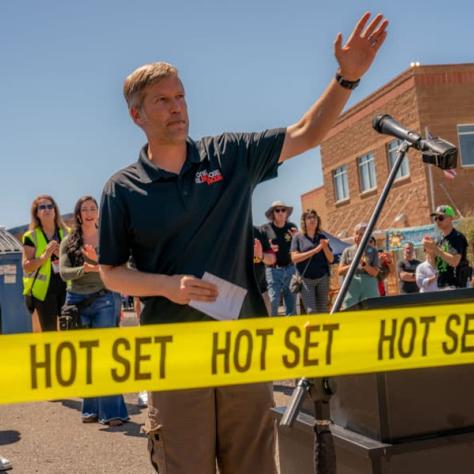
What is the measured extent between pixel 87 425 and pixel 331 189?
32.5 m

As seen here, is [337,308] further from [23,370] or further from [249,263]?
[23,370]

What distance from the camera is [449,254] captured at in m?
7.27

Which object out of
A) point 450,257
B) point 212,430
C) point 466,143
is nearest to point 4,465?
point 212,430

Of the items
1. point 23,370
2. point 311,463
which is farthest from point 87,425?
point 23,370

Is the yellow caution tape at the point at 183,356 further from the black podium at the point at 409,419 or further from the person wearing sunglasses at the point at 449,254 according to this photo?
the person wearing sunglasses at the point at 449,254

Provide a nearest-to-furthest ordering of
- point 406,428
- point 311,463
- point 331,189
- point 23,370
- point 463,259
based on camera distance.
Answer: point 23,370 < point 406,428 < point 311,463 < point 463,259 < point 331,189

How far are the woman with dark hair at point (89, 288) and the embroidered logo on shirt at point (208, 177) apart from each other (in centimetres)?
353

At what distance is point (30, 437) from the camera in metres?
5.69

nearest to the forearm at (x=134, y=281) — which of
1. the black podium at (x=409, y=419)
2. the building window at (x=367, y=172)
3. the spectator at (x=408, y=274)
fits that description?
the black podium at (x=409, y=419)

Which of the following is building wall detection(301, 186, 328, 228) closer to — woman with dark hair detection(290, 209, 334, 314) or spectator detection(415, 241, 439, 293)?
spectator detection(415, 241, 439, 293)

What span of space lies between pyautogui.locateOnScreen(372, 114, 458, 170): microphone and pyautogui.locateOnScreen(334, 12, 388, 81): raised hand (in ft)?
1.31

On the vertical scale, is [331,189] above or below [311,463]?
above

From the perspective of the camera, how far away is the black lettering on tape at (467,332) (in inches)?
116

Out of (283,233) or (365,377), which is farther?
(283,233)
